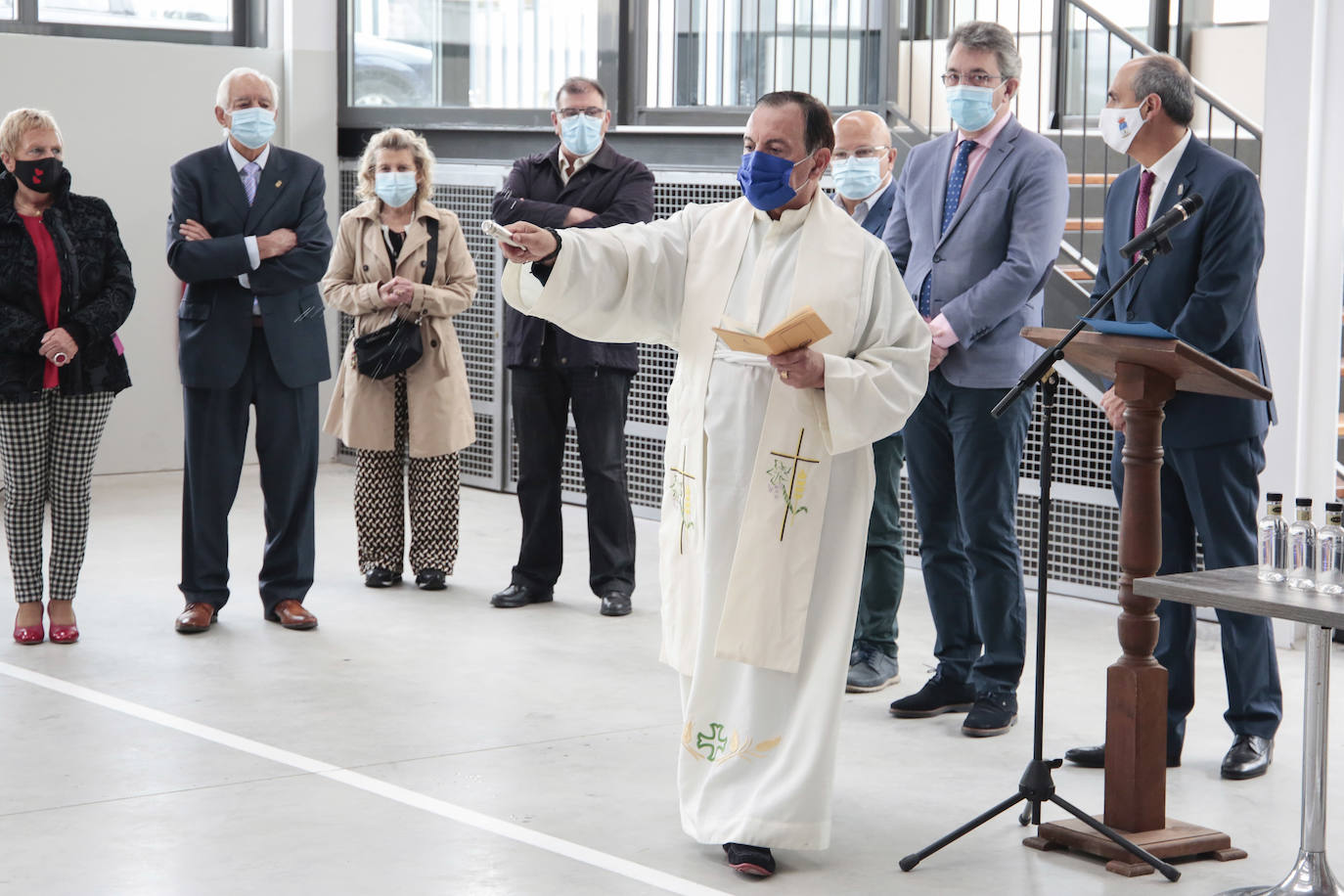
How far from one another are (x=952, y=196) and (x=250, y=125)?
2370mm

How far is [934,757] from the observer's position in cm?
460

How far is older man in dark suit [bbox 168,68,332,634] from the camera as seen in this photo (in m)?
5.77

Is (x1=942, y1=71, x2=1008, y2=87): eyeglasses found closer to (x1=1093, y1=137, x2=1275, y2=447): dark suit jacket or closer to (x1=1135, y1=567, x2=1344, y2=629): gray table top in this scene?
(x1=1093, y1=137, x2=1275, y2=447): dark suit jacket

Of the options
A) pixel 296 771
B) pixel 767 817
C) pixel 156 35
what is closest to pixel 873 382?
pixel 767 817

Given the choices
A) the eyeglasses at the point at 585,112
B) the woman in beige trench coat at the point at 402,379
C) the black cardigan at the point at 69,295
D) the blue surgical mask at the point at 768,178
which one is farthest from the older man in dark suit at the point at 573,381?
the blue surgical mask at the point at 768,178

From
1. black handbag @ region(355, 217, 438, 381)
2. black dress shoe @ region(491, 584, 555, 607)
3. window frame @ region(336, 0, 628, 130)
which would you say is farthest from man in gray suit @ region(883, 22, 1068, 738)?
window frame @ region(336, 0, 628, 130)

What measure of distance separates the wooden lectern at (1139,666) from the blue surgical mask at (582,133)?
8.66ft

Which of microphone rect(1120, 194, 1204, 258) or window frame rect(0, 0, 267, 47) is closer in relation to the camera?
microphone rect(1120, 194, 1204, 258)

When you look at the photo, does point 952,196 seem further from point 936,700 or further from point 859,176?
point 936,700

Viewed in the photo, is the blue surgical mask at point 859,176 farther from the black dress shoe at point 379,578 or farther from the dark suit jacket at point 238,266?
the black dress shoe at point 379,578

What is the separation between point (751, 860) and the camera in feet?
12.1

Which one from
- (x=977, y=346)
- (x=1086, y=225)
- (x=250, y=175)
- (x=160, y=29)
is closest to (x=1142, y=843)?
(x=977, y=346)

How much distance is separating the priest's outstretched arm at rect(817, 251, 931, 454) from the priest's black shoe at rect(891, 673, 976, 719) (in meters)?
1.43

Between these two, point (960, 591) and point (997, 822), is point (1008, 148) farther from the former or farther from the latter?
point (997, 822)
